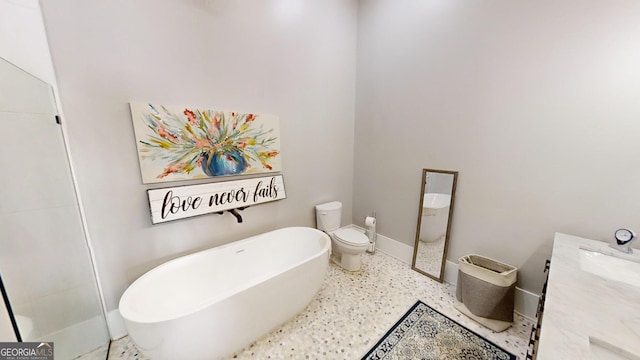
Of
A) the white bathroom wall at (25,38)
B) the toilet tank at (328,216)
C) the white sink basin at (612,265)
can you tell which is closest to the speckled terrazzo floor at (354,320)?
the toilet tank at (328,216)

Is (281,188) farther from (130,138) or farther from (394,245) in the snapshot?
(394,245)

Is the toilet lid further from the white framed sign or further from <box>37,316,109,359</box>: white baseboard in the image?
<box>37,316,109,359</box>: white baseboard

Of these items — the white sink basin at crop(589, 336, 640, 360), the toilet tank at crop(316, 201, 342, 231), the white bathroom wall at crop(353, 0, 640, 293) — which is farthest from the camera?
the toilet tank at crop(316, 201, 342, 231)

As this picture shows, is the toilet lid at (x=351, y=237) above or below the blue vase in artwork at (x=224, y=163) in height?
below

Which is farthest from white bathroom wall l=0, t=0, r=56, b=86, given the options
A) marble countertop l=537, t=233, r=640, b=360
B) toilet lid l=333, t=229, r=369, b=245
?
marble countertop l=537, t=233, r=640, b=360

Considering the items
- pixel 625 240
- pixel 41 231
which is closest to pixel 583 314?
pixel 625 240

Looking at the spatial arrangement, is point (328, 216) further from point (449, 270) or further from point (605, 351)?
point (605, 351)

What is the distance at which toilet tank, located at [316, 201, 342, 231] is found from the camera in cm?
252

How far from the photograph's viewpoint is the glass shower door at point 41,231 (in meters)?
1.04

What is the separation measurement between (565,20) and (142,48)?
284cm

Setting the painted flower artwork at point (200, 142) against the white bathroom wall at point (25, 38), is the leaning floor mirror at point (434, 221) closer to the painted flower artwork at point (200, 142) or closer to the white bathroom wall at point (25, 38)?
the painted flower artwork at point (200, 142)

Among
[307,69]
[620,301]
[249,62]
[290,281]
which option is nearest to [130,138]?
[249,62]

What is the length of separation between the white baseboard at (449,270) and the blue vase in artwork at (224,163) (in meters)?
1.90

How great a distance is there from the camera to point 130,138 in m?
1.47
